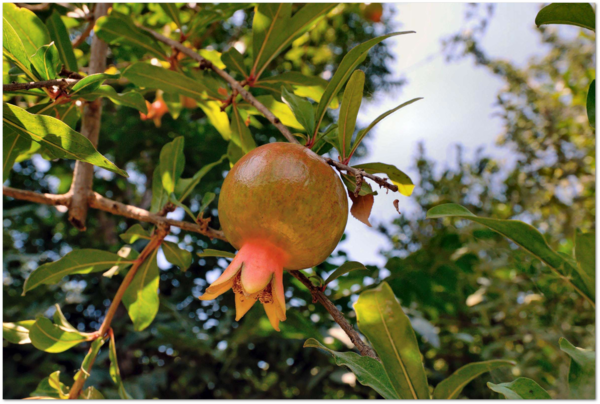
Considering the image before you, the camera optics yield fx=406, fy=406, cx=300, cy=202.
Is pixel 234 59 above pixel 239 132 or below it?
above

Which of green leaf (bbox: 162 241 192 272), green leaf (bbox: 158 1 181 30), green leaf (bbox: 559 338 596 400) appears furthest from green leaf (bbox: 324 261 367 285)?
green leaf (bbox: 158 1 181 30)

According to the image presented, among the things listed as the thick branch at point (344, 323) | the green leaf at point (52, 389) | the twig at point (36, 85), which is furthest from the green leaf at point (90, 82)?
the green leaf at point (52, 389)

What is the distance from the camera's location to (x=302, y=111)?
607mm

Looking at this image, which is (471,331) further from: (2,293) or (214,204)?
(2,293)

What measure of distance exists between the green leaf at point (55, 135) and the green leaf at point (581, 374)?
51 centimetres

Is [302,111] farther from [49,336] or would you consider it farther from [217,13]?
[49,336]

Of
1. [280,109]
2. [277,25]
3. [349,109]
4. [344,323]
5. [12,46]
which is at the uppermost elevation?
[277,25]

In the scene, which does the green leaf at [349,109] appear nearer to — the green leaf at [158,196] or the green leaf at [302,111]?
the green leaf at [302,111]

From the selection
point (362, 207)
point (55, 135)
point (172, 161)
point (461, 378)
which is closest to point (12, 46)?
point (55, 135)

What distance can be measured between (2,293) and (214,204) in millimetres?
803

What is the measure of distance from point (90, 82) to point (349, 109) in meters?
0.37

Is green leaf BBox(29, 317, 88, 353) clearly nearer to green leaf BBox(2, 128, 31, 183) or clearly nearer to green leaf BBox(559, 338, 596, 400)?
green leaf BBox(2, 128, 31, 183)

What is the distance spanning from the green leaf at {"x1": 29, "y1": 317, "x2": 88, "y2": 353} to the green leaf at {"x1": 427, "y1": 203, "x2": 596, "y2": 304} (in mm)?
675

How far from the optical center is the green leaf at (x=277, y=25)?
758mm
